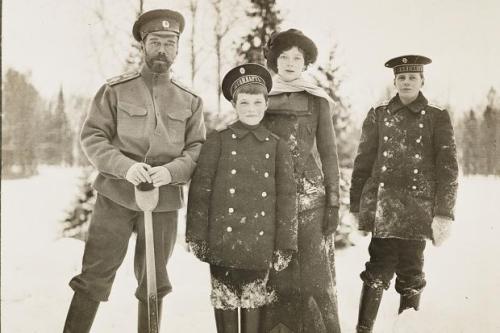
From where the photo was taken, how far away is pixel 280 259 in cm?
305

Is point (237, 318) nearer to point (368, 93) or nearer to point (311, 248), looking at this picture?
point (311, 248)

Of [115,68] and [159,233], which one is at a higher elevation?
[115,68]

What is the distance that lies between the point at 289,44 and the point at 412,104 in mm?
1047

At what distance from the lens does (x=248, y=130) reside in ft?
10.2

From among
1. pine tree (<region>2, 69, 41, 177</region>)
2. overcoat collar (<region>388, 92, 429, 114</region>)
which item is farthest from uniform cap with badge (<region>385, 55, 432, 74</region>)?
pine tree (<region>2, 69, 41, 177</region>)

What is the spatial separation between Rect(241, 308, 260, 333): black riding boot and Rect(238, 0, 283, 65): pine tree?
2.06m

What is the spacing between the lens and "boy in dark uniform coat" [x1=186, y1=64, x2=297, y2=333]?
117 inches

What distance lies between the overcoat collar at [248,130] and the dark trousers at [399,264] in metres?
1.31

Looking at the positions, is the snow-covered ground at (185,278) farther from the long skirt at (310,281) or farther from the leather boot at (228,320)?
the leather boot at (228,320)

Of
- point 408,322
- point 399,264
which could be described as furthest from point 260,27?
point 408,322

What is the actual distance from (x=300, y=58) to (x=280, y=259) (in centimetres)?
138

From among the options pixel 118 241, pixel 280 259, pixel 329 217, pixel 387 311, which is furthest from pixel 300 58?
pixel 387 311

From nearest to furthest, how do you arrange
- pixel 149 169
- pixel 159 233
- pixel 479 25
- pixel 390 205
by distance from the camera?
pixel 149 169, pixel 159 233, pixel 390 205, pixel 479 25

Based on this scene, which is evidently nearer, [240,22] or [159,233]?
[159,233]
